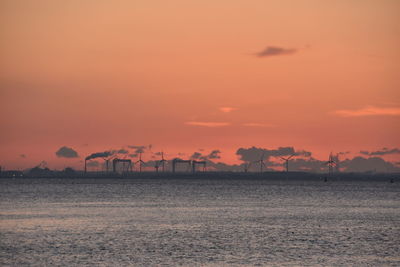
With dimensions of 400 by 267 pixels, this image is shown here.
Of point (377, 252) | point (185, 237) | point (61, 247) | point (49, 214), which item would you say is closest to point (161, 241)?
point (185, 237)

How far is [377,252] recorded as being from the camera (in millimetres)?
63500

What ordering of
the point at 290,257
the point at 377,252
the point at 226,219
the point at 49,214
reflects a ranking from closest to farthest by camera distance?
the point at 290,257, the point at 377,252, the point at 226,219, the point at 49,214

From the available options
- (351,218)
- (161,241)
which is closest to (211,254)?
(161,241)

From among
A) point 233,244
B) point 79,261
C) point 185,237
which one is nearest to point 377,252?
point 233,244

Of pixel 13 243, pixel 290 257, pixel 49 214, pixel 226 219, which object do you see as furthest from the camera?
pixel 49 214

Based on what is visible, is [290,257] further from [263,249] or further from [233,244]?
[233,244]

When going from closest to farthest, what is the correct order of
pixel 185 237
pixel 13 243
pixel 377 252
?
pixel 377 252
pixel 13 243
pixel 185 237

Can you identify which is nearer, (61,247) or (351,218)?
(61,247)

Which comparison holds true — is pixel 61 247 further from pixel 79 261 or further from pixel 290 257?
pixel 290 257

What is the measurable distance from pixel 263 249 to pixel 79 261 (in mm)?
18051

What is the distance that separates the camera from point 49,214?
373 ft

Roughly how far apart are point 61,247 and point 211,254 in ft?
48.2

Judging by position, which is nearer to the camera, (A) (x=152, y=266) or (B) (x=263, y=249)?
(A) (x=152, y=266)

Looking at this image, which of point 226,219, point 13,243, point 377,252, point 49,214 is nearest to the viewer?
point 377,252
